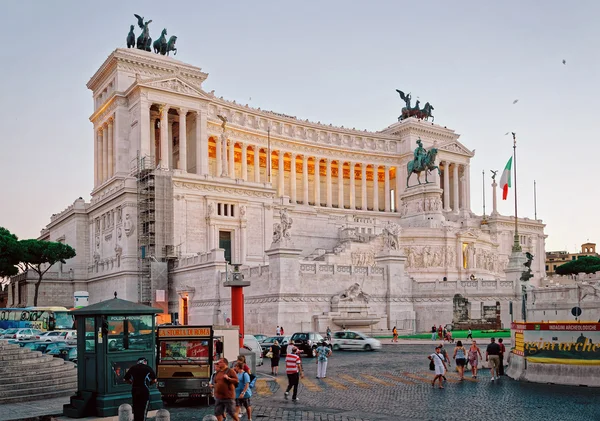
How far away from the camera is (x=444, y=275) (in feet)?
256

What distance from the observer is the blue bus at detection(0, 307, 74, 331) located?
6028 centimetres

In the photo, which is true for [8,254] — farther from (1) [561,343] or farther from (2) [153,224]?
(1) [561,343]

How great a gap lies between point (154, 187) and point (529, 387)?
50.0 metres

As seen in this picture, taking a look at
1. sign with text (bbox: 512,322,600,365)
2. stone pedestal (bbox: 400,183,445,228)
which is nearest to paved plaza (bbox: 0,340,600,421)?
sign with text (bbox: 512,322,600,365)

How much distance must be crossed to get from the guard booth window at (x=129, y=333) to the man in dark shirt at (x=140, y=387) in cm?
211

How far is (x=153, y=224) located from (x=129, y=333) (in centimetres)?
5072

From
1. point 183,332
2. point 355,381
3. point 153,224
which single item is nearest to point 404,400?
point 355,381

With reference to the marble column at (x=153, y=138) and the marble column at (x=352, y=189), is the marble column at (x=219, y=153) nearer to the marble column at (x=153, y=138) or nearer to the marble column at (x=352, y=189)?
the marble column at (x=153, y=138)

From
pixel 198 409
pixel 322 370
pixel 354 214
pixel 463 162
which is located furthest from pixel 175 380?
pixel 463 162

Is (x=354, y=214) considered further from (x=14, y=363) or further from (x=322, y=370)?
(x=14, y=363)

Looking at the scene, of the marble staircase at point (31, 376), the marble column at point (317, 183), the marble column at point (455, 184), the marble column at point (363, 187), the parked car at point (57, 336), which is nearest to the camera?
the marble staircase at point (31, 376)

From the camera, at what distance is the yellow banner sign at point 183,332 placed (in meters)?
22.7

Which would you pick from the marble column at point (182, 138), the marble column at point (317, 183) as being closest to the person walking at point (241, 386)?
the marble column at point (182, 138)

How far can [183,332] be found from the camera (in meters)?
22.8
